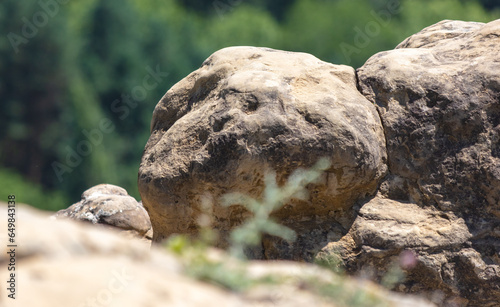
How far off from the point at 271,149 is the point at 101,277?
307 centimetres

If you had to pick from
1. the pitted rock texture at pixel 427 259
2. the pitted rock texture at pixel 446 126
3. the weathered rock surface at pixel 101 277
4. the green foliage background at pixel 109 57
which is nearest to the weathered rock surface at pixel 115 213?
the pitted rock texture at pixel 427 259

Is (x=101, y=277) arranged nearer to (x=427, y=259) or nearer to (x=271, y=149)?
(x=271, y=149)

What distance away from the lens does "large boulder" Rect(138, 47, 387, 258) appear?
6.50 m

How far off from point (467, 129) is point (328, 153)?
124cm

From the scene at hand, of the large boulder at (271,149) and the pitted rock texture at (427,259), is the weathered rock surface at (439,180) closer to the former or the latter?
the pitted rock texture at (427,259)

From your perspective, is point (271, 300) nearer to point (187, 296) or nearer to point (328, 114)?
point (187, 296)

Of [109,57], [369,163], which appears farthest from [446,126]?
[109,57]

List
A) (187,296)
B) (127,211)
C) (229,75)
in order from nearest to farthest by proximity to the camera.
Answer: (187,296)
(229,75)
(127,211)

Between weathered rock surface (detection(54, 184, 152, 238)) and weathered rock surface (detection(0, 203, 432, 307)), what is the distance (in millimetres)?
4333

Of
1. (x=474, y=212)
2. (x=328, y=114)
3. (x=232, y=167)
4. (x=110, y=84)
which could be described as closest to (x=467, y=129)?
(x=474, y=212)

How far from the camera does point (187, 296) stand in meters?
3.66

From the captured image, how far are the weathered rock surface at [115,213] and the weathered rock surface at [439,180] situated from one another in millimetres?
2596

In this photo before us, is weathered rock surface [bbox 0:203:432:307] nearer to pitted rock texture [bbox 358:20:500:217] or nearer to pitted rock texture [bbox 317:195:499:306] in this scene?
pitted rock texture [bbox 317:195:499:306]

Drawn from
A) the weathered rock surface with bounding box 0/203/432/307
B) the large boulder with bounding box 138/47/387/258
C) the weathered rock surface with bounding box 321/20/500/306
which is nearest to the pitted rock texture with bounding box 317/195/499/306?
the weathered rock surface with bounding box 321/20/500/306
